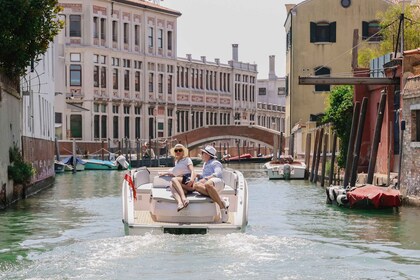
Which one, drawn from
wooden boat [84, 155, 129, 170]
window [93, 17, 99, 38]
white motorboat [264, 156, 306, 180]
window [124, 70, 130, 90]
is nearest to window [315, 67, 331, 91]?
wooden boat [84, 155, 129, 170]

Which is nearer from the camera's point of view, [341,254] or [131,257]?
[131,257]

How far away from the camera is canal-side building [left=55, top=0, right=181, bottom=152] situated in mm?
72812

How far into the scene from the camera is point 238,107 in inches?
3787

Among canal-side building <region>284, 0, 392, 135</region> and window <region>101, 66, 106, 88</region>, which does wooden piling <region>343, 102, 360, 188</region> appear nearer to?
canal-side building <region>284, 0, 392, 135</region>

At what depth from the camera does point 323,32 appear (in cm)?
6059

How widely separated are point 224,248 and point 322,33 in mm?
45149

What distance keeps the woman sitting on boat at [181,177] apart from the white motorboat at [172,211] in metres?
0.10

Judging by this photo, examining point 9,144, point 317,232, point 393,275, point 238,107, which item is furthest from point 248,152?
point 393,275

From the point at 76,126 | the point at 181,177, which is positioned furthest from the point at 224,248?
the point at 76,126

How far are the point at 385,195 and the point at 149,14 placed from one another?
5517cm

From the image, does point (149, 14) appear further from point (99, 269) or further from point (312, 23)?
point (99, 269)

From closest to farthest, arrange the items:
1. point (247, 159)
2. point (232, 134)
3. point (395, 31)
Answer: point (395, 31) → point (232, 134) → point (247, 159)

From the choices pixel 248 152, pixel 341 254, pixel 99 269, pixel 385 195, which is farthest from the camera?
pixel 248 152

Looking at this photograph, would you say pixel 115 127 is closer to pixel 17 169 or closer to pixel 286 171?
pixel 286 171
